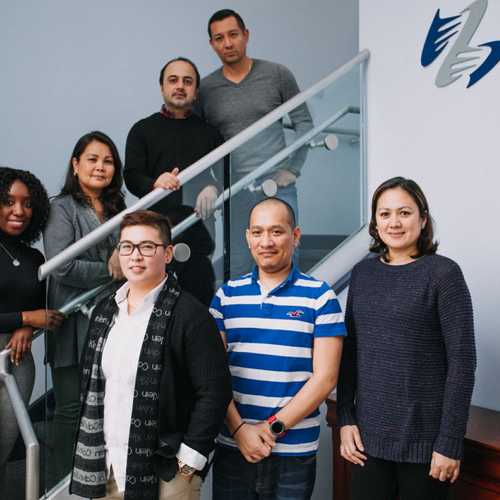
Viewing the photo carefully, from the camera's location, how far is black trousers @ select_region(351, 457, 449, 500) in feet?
6.41

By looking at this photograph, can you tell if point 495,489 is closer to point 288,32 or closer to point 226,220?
point 226,220

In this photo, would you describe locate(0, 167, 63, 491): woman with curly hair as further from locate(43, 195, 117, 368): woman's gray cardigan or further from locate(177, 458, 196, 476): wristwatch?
locate(177, 458, 196, 476): wristwatch

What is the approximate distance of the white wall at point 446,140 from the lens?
9.21 ft

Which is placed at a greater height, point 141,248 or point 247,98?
point 247,98

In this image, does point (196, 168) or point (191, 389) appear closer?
point (191, 389)

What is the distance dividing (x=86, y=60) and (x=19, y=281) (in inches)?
112

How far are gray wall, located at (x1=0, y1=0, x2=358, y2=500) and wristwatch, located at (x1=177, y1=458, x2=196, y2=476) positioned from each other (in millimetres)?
3620

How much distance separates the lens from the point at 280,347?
211 centimetres

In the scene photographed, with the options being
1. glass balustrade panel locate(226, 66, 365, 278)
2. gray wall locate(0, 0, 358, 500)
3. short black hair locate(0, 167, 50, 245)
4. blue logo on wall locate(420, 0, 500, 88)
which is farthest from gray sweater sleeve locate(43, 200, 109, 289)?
gray wall locate(0, 0, 358, 500)

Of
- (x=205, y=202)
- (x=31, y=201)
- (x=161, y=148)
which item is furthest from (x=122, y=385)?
(x=161, y=148)

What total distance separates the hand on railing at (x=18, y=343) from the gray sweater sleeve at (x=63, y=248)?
33cm

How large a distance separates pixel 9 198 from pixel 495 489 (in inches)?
85.7

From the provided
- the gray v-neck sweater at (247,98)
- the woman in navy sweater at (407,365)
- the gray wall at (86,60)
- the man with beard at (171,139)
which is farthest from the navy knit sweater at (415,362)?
the gray wall at (86,60)

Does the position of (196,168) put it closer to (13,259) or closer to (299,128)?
(299,128)
